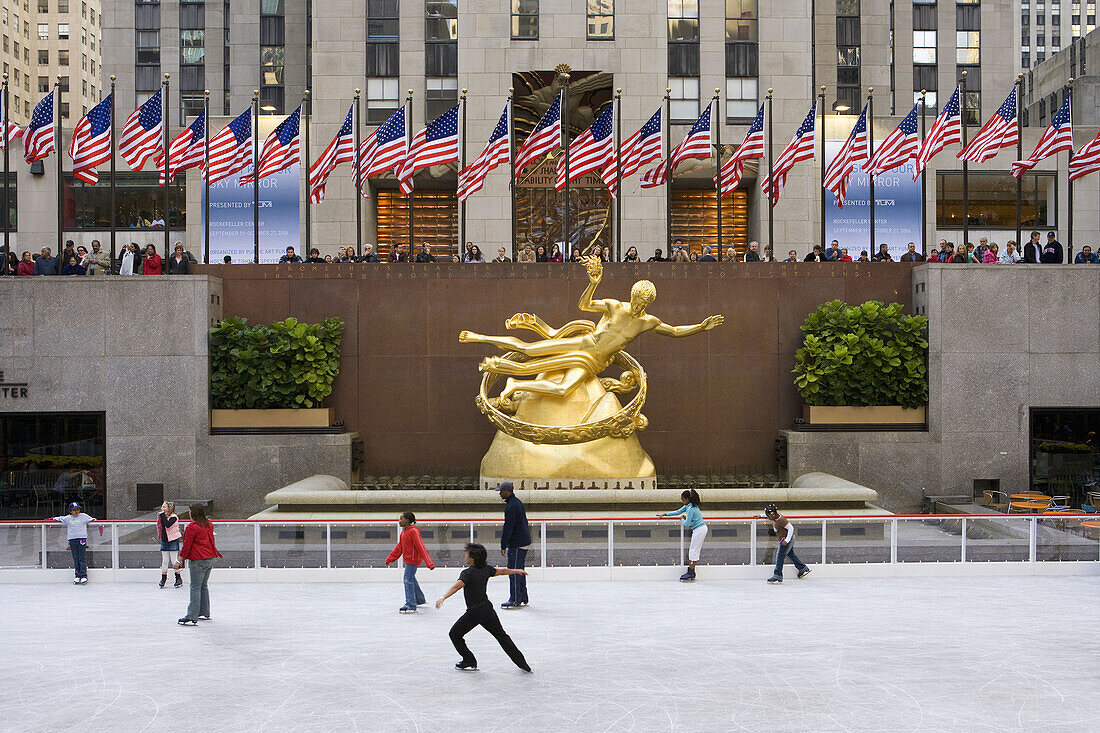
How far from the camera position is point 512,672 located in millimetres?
10625

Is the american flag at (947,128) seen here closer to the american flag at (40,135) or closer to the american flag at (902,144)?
the american flag at (902,144)

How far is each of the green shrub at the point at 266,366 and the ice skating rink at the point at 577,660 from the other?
27.5ft

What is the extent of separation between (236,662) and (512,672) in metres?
2.87

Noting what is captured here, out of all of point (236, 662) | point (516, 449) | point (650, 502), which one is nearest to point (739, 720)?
point (236, 662)

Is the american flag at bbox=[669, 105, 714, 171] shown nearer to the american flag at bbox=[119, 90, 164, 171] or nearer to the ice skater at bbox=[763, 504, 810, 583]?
the ice skater at bbox=[763, 504, 810, 583]

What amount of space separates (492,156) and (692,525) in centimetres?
1156

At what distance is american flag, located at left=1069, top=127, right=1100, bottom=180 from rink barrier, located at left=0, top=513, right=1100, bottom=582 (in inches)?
425

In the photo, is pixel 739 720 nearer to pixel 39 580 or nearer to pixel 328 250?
pixel 39 580

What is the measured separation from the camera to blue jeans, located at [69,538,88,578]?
51.5 ft

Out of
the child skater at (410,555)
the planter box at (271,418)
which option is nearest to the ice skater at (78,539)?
the child skater at (410,555)

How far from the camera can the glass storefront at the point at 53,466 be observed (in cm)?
2306

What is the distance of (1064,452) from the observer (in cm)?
2394

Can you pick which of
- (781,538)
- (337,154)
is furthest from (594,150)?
(781,538)

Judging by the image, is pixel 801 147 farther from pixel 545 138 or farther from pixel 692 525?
pixel 692 525
